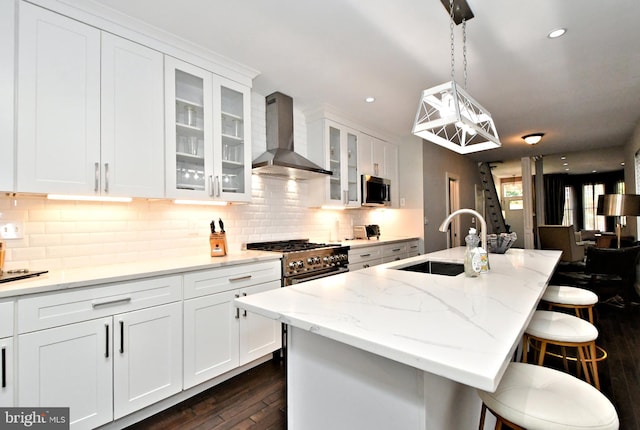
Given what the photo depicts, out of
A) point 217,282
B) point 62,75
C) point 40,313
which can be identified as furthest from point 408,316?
point 62,75

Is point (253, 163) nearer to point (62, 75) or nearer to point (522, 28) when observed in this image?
point (62, 75)

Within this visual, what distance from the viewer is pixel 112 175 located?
197 cm

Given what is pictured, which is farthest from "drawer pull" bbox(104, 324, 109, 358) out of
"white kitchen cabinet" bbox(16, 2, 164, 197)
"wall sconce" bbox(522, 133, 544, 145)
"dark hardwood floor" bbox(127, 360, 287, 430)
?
"wall sconce" bbox(522, 133, 544, 145)

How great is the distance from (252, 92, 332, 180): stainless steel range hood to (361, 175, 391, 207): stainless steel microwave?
0.94 meters

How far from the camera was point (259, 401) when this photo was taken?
2.04m

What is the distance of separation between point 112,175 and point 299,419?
182cm

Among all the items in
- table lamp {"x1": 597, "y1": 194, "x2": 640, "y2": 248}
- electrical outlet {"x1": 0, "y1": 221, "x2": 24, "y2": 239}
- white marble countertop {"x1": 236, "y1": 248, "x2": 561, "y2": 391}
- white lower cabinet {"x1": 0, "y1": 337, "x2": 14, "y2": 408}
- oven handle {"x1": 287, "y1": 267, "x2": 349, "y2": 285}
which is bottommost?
white lower cabinet {"x1": 0, "y1": 337, "x2": 14, "y2": 408}

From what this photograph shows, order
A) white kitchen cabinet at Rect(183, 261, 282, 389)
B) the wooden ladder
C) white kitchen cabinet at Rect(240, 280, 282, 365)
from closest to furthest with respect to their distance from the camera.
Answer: white kitchen cabinet at Rect(183, 261, 282, 389), white kitchen cabinet at Rect(240, 280, 282, 365), the wooden ladder

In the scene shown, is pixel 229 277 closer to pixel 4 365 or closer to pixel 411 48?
pixel 4 365

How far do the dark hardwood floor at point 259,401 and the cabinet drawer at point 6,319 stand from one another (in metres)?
0.89

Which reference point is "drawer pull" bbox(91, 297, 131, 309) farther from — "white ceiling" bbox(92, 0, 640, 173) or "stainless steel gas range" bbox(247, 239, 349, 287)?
"white ceiling" bbox(92, 0, 640, 173)

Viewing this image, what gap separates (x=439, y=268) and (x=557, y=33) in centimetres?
193

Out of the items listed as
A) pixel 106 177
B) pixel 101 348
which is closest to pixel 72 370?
pixel 101 348

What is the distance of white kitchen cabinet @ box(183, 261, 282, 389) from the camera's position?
6.75 ft
